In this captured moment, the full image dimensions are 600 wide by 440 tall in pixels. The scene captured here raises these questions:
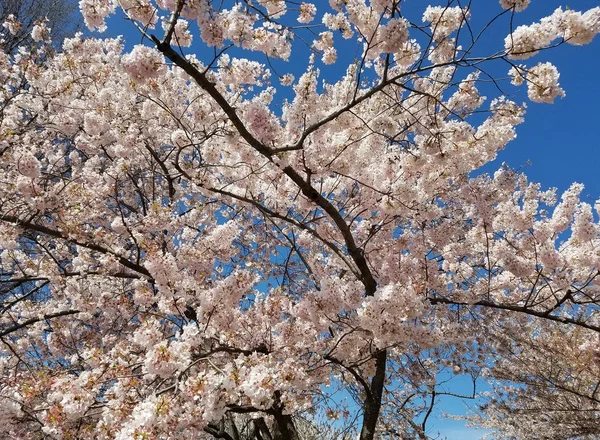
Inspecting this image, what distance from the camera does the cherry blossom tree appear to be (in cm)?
318

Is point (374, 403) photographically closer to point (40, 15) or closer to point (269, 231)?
point (269, 231)

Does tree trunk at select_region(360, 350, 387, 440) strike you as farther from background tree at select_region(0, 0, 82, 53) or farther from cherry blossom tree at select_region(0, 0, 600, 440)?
background tree at select_region(0, 0, 82, 53)

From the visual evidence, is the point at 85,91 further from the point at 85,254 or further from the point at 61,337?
the point at 61,337

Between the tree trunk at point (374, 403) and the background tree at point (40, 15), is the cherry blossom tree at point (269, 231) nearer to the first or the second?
the tree trunk at point (374, 403)

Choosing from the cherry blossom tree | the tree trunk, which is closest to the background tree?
the cherry blossom tree

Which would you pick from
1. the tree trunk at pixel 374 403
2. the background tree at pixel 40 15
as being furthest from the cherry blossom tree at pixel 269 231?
the background tree at pixel 40 15

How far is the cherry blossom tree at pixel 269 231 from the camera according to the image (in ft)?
10.4

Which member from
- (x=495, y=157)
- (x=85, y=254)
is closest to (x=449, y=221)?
(x=495, y=157)

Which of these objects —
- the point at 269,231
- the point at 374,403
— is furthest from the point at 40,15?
the point at 374,403

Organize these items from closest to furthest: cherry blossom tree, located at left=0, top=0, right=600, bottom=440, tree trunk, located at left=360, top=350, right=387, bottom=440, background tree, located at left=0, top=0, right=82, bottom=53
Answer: cherry blossom tree, located at left=0, top=0, right=600, bottom=440, tree trunk, located at left=360, top=350, right=387, bottom=440, background tree, located at left=0, top=0, right=82, bottom=53

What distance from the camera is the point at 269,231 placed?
6938 mm

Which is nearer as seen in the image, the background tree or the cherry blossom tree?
the cherry blossom tree

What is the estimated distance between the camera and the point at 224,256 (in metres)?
5.66

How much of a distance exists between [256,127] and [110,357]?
2312 millimetres
